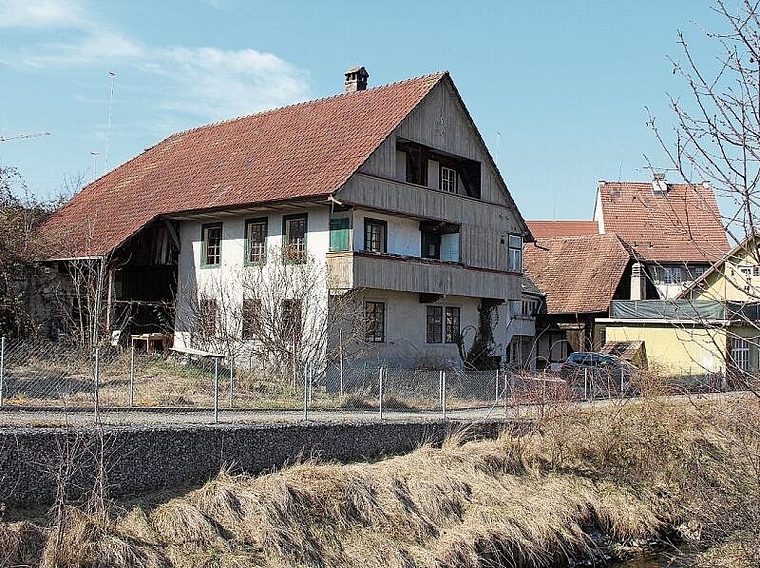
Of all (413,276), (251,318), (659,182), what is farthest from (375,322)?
(659,182)

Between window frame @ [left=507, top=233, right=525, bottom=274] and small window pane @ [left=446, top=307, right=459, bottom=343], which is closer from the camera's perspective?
small window pane @ [left=446, top=307, right=459, bottom=343]

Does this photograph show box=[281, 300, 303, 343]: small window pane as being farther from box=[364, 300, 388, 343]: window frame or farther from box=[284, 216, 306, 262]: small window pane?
box=[364, 300, 388, 343]: window frame

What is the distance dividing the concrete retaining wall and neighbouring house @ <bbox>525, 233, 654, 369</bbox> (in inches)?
947

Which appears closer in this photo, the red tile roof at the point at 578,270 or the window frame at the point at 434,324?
the window frame at the point at 434,324

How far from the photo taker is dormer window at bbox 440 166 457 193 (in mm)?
32656

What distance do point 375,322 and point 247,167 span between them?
705 cm

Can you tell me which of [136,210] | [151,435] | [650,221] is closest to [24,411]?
[151,435]

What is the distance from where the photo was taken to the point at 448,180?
33.0m

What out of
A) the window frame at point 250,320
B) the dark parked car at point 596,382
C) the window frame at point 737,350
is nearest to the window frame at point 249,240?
the window frame at point 250,320

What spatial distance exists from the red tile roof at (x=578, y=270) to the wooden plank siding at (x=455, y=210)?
898 centimetres

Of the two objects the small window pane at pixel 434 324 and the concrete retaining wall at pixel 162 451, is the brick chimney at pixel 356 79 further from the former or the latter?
the concrete retaining wall at pixel 162 451

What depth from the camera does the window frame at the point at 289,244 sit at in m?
27.7

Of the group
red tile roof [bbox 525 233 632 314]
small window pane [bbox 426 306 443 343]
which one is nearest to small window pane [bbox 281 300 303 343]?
small window pane [bbox 426 306 443 343]

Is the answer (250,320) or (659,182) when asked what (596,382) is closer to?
(250,320)
